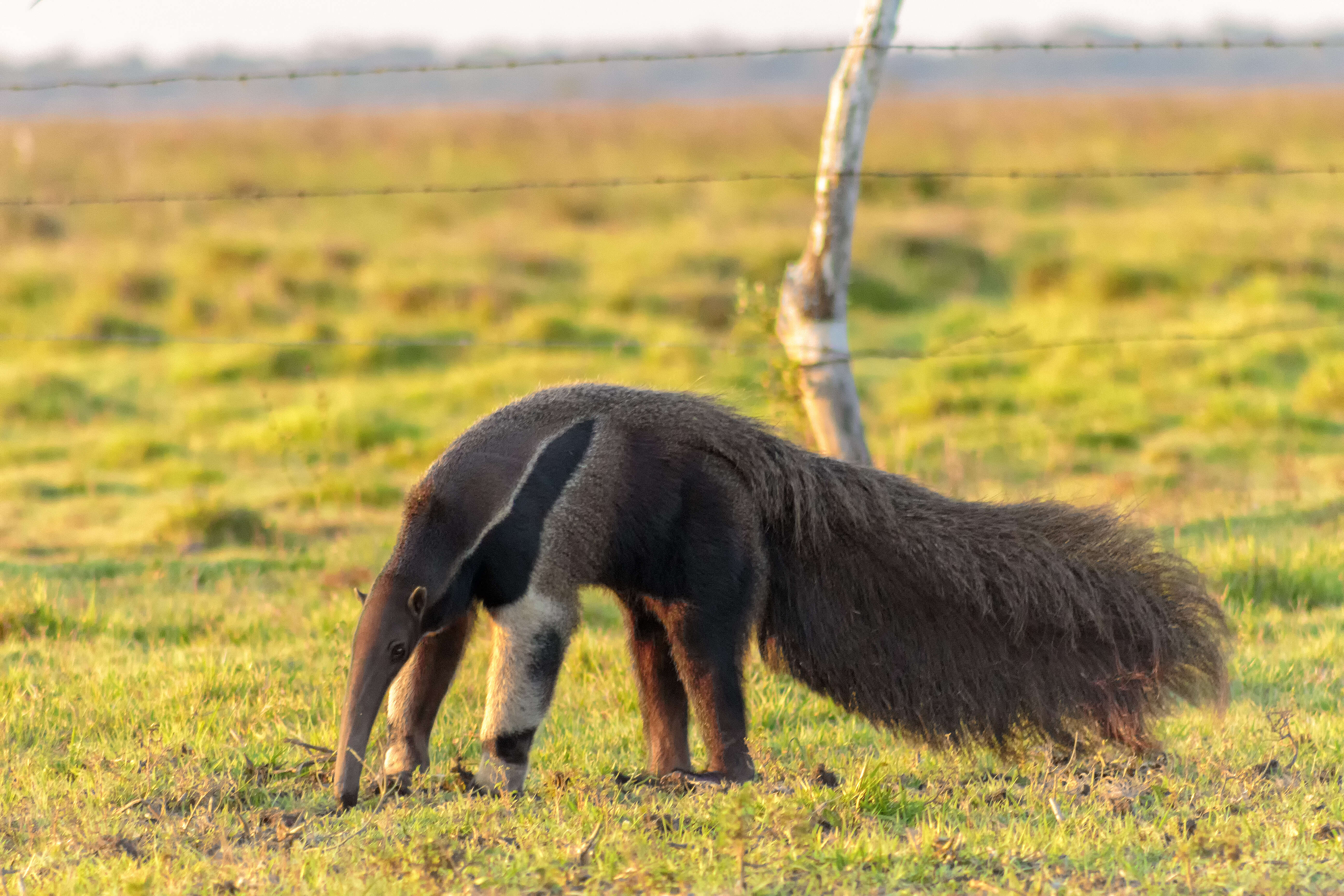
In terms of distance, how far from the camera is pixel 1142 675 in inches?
185

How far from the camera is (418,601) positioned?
Answer: 13.8 feet

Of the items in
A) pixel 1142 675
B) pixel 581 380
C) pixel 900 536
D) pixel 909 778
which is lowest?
pixel 909 778

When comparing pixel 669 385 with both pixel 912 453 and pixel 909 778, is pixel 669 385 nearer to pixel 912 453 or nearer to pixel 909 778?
pixel 912 453

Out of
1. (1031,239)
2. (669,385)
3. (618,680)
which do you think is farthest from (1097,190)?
(618,680)

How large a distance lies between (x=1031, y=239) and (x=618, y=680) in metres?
17.7

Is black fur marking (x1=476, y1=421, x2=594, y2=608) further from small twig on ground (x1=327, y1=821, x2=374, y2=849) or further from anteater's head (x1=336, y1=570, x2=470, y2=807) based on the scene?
small twig on ground (x1=327, y1=821, x2=374, y2=849)

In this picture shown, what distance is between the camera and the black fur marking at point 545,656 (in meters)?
4.45

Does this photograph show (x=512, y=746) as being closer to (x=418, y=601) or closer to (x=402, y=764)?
(x=402, y=764)

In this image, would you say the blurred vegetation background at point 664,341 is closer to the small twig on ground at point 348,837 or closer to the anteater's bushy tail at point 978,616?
the anteater's bushy tail at point 978,616

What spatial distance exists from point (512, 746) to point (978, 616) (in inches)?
62.7

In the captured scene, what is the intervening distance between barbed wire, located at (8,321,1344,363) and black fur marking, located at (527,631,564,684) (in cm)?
255

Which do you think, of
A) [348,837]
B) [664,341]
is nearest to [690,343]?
[664,341]

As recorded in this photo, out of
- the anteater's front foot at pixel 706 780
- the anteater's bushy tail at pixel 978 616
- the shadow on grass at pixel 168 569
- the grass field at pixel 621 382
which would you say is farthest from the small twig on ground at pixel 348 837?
the shadow on grass at pixel 168 569

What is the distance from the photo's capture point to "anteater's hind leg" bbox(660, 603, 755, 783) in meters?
4.61
